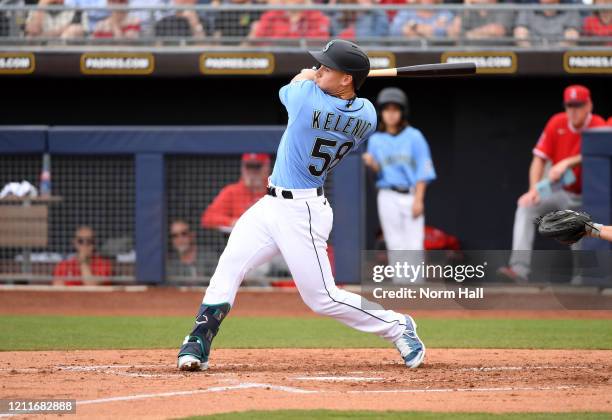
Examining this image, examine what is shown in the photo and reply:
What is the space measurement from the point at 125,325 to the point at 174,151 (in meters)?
2.84

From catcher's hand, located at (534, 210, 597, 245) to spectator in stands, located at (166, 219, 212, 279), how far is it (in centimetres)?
523

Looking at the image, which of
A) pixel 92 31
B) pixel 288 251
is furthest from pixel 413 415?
pixel 92 31

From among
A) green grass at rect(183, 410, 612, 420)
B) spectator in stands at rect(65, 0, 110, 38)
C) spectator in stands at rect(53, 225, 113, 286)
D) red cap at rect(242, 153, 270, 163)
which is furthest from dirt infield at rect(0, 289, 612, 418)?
spectator in stands at rect(65, 0, 110, 38)

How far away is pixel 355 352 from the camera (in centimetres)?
665

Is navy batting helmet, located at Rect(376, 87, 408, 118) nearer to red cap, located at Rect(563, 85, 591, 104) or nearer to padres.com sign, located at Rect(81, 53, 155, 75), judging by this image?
red cap, located at Rect(563, 85, 591, 104)

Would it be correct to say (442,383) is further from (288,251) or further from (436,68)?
(436,68)

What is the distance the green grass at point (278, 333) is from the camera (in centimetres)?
701

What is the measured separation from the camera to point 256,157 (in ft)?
34.2

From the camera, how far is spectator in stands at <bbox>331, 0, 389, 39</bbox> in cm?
1114

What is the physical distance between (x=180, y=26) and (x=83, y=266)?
2788 mm

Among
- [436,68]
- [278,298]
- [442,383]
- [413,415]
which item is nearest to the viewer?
[413,415]

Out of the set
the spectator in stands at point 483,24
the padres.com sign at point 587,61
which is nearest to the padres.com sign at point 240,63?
the spectator in stands at point 483,24

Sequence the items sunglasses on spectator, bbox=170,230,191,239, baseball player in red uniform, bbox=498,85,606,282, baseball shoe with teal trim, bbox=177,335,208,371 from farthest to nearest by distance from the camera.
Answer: sunglasses on spectator, bbox=170,230,191,239, baseball player in red uniform, bbox=498,85,606,282, baseball shoe with teal trim, bbox=177,335,208,371

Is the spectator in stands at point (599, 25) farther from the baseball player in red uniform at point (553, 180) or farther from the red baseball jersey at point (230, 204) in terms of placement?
the red baseball jersey at point (230, 204)
